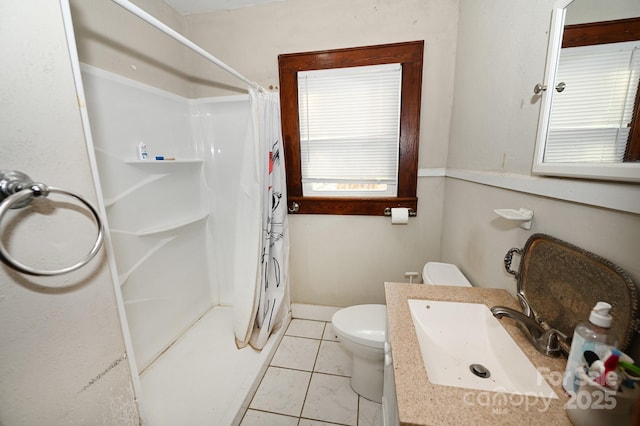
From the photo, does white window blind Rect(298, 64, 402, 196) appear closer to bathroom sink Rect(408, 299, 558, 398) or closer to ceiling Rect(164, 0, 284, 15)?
ceiling Rect(164, 0, 284, 15)

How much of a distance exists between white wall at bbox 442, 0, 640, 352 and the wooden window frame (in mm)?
76

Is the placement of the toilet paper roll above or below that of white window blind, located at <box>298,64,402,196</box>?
below

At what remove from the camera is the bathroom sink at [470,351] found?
2.14 feet

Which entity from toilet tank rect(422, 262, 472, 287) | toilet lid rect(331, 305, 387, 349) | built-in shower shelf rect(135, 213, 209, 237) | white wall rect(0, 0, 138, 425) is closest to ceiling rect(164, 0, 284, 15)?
white wall rect(0, 0, 138, 425)

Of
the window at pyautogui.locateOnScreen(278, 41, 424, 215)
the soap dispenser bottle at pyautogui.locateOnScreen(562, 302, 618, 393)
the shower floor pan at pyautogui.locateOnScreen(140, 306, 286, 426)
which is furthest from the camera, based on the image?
the window at pyautogui.locateOnScreen(278, 41, 424, 215)

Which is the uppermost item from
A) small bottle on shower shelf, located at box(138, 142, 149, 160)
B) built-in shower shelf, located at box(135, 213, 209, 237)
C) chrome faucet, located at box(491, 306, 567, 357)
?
small bottle on shower shelf, located at box(138, 142, 149, 160)

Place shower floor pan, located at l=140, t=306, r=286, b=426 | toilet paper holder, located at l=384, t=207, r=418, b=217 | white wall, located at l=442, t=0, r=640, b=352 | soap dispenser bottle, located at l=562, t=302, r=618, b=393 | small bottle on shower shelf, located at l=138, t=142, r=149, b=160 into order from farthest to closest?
toilet paper holder, located at l=384, t=207, r=418, b=217, small bottle on shower shelf, located at l=138, t=142, r=149, b=160, shower floor pan, located at l=140, t=306, r=286, b=426, white wall, located at l=442, t=0, r=640, b=352, soap dispenser bottle, located at l=562, t=302, r=618, b=393

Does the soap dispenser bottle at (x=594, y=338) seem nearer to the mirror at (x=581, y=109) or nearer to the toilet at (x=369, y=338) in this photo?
the mirror at (x=581, y=109)

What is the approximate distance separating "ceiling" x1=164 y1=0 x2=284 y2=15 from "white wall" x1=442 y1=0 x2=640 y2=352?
1.39 meters

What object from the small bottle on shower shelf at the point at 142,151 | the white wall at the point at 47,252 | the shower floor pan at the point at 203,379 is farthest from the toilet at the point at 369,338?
the small bottle on shower shelf at the point at 142,151

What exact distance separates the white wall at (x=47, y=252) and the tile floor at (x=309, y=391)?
81cm

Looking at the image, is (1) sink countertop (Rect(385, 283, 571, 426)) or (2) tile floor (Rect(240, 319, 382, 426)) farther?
(2) tile floor (Rect(240, 319, 382, 426))

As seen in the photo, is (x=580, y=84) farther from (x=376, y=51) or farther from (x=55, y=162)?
(x=55, y=162)

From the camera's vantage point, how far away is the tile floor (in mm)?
1257
